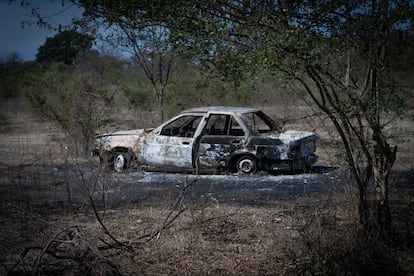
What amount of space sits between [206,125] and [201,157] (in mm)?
673

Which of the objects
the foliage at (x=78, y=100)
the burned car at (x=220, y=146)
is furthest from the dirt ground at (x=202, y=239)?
the burned car at (x=220, y=146)

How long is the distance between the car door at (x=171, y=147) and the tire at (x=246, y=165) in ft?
3.19

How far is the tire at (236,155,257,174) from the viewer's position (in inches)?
401

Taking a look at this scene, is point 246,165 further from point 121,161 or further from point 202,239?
point 202,239

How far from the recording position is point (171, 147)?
34.5ft

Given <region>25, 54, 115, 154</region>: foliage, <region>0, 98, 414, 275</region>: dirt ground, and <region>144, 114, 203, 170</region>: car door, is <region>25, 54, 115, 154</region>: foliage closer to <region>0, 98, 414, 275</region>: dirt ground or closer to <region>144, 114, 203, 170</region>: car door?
<region>144, 114, 203, 170</region>: car door

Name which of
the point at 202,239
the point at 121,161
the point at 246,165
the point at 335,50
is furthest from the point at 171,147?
the point at 335,50

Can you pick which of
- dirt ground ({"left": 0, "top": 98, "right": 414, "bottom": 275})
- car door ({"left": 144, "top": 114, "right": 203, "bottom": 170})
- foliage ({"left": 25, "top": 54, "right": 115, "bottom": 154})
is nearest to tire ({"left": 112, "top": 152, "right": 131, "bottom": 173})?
car door ({"left": 144, "top": 114, "right": 203, "bottom": 170})

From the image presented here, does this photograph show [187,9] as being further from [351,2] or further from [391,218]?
[391,218]

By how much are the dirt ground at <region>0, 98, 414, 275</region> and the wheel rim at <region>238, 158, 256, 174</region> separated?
220cm

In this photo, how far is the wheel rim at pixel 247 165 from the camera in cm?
1019

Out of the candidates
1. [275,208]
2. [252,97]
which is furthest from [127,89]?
[275,208]

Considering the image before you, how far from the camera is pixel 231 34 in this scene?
18.9ft

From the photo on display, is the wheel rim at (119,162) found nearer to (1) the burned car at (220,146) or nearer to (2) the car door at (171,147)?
(1) the burned car at (220,146)
